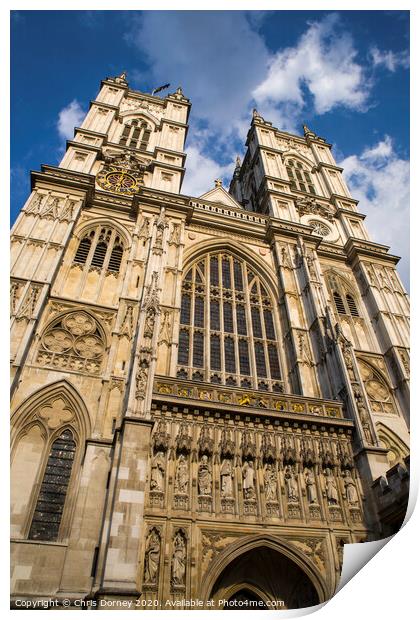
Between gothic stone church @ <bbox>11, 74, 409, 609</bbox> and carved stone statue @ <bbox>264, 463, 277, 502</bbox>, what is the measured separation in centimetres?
7

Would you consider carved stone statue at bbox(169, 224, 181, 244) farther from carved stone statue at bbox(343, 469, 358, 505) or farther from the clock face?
carved stone statue at bbox(343, 469, 358, 505)

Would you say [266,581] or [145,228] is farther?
[145,228]

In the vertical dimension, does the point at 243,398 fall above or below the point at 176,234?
below

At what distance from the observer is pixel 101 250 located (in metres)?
17.2

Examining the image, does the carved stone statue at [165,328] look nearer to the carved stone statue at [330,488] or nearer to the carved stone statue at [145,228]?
the carved stone statue at [145,228]

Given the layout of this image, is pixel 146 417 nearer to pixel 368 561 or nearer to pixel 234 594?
pixel 234 594

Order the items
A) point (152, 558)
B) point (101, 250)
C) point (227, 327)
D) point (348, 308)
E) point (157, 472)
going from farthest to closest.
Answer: point (348, 308) → point (101, 250) → point (227, 327) → point (157, 472) → point (152, 558)

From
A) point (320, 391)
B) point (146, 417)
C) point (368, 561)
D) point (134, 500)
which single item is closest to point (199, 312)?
point (320, 391)

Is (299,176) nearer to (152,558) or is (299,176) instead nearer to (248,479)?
(248,479)

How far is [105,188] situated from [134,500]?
1572 centimetres

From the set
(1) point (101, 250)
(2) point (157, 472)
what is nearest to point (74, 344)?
(1) point (101, 250)

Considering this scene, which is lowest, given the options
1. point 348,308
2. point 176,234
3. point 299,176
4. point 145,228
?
point 348,308

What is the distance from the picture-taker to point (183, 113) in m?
28.0

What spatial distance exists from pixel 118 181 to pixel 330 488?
17.0m
